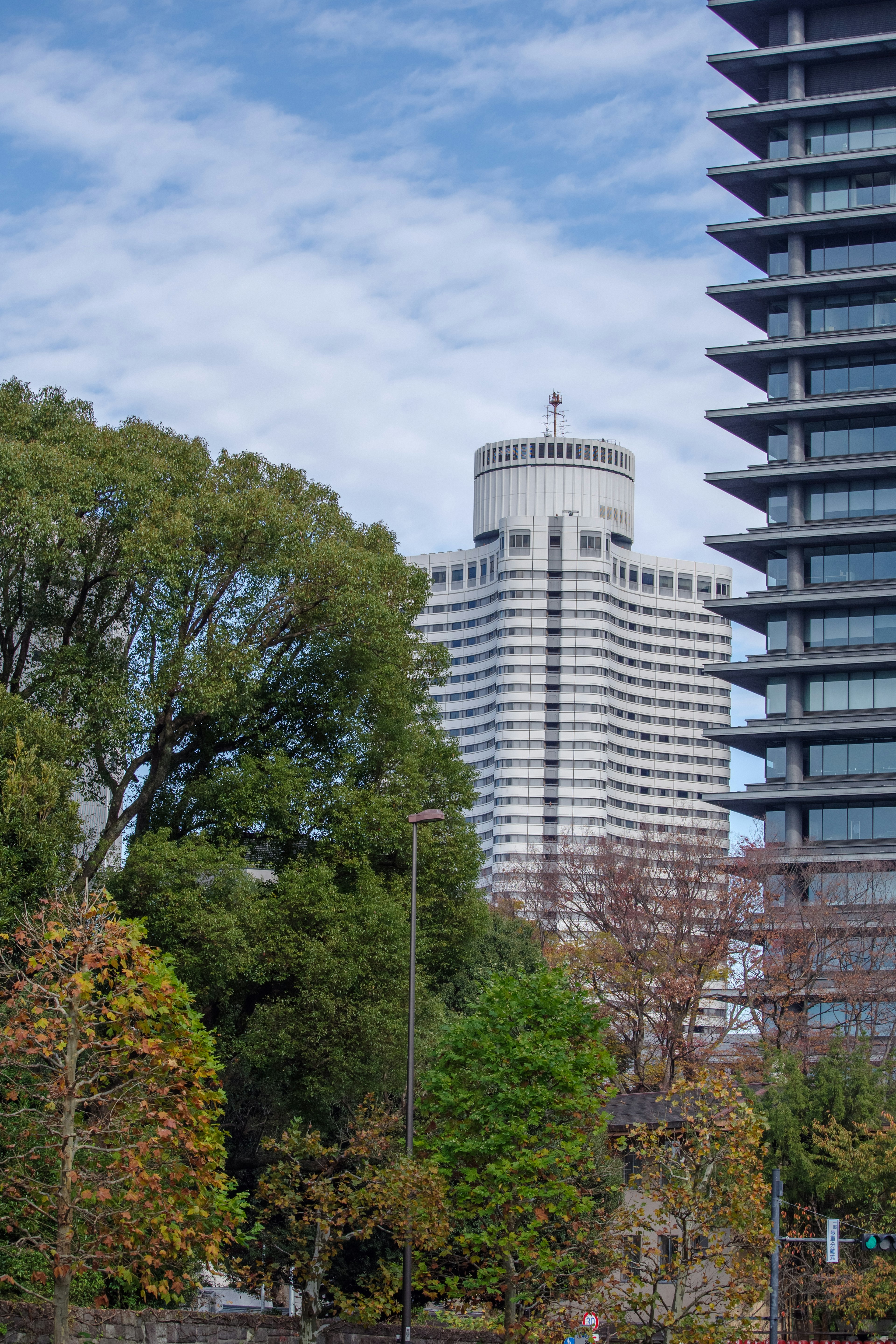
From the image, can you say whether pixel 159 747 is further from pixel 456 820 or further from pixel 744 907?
pixel 744 907

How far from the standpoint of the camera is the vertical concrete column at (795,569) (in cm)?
9256

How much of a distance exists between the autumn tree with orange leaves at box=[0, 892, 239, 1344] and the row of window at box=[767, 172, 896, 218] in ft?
274

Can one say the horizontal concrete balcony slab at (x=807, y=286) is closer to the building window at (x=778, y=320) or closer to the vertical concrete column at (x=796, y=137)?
the building window at (x=778, y=320)

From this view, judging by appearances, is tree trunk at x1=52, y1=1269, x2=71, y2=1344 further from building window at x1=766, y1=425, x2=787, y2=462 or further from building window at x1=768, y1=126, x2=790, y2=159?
building window at x1=768, y1=126, x2=790, y2=159

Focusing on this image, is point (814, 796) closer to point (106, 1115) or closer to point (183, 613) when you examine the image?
point (183, 613)

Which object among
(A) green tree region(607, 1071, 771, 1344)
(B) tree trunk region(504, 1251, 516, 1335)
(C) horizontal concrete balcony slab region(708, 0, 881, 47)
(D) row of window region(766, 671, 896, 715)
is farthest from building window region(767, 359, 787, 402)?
(B) tree trunk region(504, 1251, 516, 1335)

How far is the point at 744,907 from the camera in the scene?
68312 millimetres

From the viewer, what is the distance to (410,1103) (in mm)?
32281

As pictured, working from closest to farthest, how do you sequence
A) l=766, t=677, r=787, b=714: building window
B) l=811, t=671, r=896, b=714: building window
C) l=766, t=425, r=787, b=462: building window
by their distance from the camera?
l=811, t=671, r=896, b=714: building window
l=766, t=677, r=787, b=714: building window
l=766, t=425, r=787, b=462: building window

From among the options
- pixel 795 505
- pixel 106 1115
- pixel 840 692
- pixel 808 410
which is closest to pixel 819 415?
pixel 808 410

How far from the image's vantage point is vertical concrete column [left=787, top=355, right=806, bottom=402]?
3752 inches

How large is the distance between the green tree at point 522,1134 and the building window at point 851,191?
75.3 metres

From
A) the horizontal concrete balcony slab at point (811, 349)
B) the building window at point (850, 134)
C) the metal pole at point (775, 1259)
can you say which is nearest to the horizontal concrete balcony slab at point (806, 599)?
the horizontal concrete balcony slab at point (811, 349)

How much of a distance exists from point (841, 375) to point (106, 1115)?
81.1 meters
